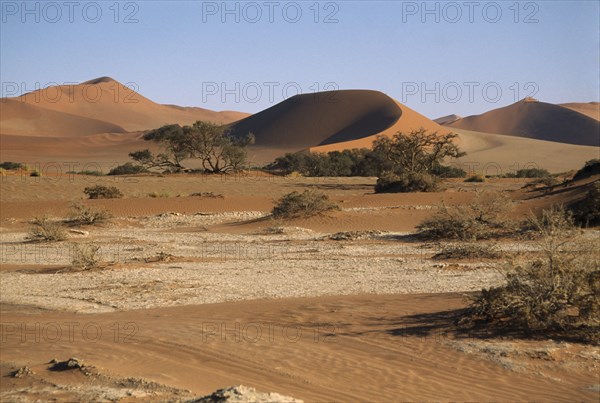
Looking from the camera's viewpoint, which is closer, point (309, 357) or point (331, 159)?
point (309, 357)

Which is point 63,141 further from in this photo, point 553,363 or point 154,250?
point 553,363

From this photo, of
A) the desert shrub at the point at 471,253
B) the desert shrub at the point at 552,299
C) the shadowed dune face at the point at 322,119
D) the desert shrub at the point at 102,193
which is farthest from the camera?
the shadowed dune face at the point at 322,119

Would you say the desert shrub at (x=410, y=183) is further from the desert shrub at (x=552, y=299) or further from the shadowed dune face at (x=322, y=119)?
the shadowed dune face at (x=322, y=119)

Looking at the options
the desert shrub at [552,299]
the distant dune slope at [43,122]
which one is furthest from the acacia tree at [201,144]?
the distant dune slope at [43,122]

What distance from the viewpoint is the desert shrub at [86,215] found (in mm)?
A: 26000

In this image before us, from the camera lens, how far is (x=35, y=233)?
22.3 meters

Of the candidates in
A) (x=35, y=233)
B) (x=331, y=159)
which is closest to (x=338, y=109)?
(x=331, y=159)

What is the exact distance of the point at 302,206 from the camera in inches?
1041

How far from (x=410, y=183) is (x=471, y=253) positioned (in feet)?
60.5

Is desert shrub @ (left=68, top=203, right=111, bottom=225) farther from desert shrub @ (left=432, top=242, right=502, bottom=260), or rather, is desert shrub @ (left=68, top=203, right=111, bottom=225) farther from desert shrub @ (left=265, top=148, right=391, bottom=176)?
desert shrub @ (left=265, top=148, right=391, bottom=176)

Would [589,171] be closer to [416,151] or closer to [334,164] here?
[416,151]

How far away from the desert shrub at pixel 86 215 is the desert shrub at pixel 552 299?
1893 cm

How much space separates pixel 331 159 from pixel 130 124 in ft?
391

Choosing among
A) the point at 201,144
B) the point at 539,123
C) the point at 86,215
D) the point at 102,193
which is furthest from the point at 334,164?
the point at 539,123
